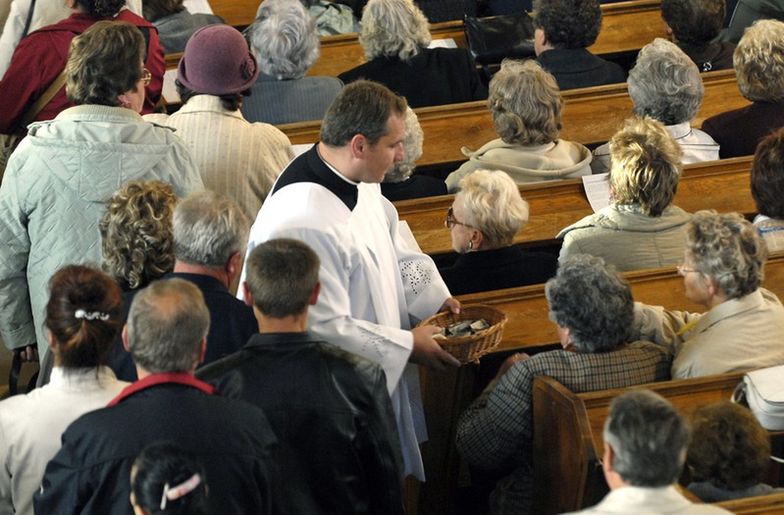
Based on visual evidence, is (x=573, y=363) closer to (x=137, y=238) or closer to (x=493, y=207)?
(x=493, y=207)

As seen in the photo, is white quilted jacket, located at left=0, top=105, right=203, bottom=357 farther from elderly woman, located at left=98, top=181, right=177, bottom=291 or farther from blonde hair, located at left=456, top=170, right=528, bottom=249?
blonde hair, located at left=456, top=170, right=528, bottom=249

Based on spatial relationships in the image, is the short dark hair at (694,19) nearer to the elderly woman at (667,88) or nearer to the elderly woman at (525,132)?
the elderly woman at (667,88)

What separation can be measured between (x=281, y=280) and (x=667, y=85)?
2.59 m

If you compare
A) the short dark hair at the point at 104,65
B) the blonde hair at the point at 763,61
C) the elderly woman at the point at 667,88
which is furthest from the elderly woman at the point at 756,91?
the short dark hair at the point at 104,65

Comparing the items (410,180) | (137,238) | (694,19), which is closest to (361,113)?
(137,238)

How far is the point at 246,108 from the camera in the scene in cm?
589

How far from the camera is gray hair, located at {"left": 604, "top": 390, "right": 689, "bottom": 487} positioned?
115 inches

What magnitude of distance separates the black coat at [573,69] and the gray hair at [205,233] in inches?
114

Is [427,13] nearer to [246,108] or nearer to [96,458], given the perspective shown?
[246,108]

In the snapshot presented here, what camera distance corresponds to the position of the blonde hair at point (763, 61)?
5746mm

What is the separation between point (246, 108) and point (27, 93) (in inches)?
36.7

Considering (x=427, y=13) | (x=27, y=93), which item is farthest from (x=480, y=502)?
(x=427, y=13)

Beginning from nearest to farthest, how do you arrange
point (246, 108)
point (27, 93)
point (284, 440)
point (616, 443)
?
point (616, 443) < point (284, 440) < point (27, 93) < point (246, 108)

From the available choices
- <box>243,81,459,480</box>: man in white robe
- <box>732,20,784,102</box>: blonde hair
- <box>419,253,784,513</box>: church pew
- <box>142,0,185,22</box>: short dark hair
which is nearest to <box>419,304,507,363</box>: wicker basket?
<box>243,81,459,480</box>: man in white robe
